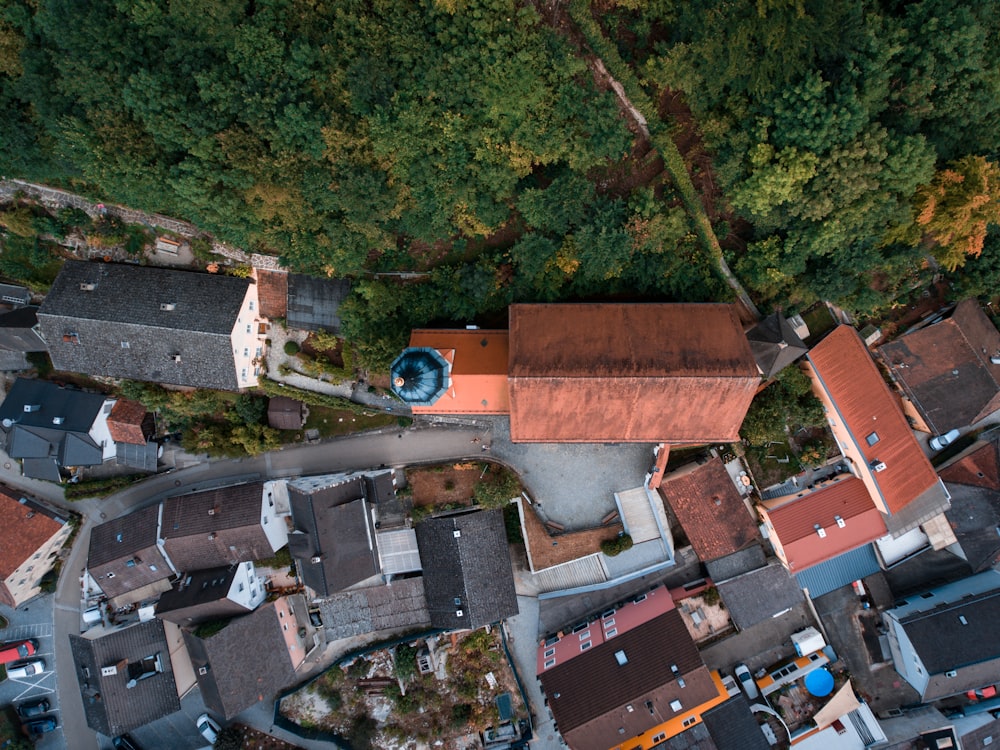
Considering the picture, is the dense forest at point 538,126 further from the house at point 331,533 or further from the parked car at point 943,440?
the house at point 331,533

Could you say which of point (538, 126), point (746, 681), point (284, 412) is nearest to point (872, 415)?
point (746, 681)

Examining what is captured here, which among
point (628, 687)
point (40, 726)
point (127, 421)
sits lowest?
point (628, 687)

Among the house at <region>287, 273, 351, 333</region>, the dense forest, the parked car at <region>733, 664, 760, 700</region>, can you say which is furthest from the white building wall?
the parked car at <region>733, 664, 760, 700</region>

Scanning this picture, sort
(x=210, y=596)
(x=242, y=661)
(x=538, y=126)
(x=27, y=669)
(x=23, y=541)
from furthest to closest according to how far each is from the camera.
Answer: (x=27, y=669) → (x=23, y=541) → (x=242, y=661) → (x=210, y=596) → (x=538, y=126)

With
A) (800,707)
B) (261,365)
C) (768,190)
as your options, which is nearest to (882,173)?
(768,190)

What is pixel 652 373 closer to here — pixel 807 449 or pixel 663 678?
pixel 807 449

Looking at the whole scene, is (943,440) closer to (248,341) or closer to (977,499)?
(977,499)

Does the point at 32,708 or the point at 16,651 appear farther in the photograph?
the point at 32,708

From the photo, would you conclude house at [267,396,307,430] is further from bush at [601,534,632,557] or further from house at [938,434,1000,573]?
house at [938,434,1000,573]
